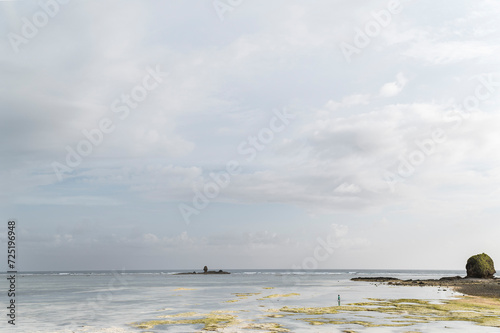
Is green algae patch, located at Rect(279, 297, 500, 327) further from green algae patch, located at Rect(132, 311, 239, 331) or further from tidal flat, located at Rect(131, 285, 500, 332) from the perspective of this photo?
green algae patch, located at Rect(132, 311, 239, 331)

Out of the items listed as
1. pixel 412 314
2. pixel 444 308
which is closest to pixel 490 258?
pixel 444 308

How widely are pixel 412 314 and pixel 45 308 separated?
1993 inches

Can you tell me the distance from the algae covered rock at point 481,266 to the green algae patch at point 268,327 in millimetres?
112094

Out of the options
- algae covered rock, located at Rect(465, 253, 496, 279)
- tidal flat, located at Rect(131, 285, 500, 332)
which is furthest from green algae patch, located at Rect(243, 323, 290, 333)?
algae covered rock, located at Rect(465, 253, 496, 279)

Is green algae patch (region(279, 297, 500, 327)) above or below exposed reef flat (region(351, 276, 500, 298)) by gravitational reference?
above

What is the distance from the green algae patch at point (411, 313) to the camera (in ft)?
132

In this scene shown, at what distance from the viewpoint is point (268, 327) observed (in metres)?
37.4

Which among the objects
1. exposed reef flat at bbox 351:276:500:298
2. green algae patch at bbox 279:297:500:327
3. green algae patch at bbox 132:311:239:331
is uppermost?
green algae patch at bbox 132:311:239:331

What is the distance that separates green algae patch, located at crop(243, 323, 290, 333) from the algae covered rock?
11209cm

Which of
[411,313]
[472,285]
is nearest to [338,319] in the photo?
[411,313]

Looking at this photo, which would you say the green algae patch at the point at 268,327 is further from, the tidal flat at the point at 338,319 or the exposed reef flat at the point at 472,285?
the exposed reef flat at the point at 472,285

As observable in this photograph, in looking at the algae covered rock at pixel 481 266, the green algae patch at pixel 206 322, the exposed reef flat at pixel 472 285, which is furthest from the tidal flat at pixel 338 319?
the algae covered rock at pixel 481 266

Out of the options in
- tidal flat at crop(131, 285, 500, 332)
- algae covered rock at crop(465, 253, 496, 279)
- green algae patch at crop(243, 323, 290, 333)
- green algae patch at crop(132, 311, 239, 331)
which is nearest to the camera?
green algae patch at crop(243, 323, 290, 333)

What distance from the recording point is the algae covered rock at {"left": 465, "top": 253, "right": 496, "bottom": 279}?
124312 mm
